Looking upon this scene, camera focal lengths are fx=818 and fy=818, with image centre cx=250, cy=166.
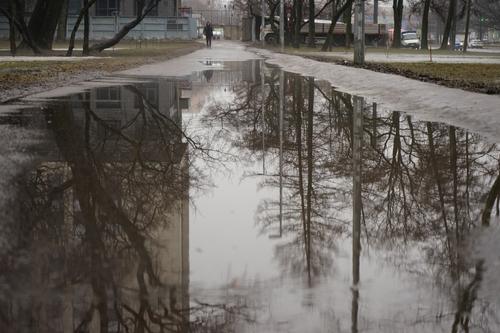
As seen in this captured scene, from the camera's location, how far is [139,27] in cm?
9088

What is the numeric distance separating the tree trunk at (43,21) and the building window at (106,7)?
48.2 m

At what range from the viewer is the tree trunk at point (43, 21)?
4584cm

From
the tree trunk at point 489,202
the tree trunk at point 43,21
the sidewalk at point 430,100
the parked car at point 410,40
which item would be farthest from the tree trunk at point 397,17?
the tree trunk at point 489,202

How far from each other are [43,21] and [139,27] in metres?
45.6

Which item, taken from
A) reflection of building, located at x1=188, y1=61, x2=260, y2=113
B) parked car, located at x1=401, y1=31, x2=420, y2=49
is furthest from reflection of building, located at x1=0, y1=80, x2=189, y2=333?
parked car, located at x1=401, y1=31, x2=420, y2=49

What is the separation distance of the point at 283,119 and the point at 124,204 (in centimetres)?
656

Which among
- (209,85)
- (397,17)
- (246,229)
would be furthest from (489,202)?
(397,17)

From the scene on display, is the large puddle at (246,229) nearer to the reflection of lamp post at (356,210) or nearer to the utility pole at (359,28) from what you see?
the reflection of lamp post at (356,210)

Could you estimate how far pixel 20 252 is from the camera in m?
4.70

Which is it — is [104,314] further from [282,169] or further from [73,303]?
[282,169]

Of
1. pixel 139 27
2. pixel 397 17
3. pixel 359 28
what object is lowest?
pixel 359 28

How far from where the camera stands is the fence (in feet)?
283

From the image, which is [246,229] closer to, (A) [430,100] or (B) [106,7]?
(A) [430,100]

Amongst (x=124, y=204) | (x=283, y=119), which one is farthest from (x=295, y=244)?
(x=283, y=119)
